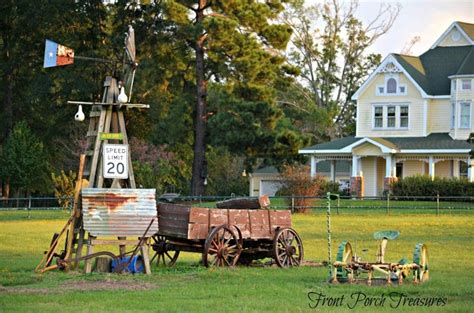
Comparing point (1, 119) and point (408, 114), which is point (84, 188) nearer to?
point (408, 114)

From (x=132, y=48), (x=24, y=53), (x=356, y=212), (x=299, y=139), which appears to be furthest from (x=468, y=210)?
(x=24, y=53)

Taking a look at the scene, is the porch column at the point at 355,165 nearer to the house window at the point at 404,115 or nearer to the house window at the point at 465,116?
the house window at the point at 404,115

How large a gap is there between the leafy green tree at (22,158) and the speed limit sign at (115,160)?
40218 mm

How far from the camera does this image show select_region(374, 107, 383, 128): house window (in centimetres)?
6088

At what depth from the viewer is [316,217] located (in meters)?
43.1

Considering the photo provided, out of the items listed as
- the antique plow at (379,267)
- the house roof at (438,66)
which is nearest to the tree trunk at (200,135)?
the house roof at (438,66)

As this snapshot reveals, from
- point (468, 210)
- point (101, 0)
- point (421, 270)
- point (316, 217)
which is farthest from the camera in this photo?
point (101, 0)

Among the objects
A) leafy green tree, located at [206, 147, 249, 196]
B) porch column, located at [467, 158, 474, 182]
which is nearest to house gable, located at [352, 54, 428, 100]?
porch column, located at [467, 158, 474, 182]

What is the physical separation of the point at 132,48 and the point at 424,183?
35256 millimetres

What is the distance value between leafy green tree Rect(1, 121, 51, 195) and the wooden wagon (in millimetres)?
39211

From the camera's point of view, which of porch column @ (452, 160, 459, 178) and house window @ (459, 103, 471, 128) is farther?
porch column @ (452, 160, 459, 178)

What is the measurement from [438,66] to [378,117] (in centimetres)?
504

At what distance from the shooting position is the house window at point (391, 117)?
60531 mm

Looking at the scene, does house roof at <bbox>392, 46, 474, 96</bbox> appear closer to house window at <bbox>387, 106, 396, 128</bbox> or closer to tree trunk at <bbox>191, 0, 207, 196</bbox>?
house window at <bbox>387, 106, 396, 128</bbox>
